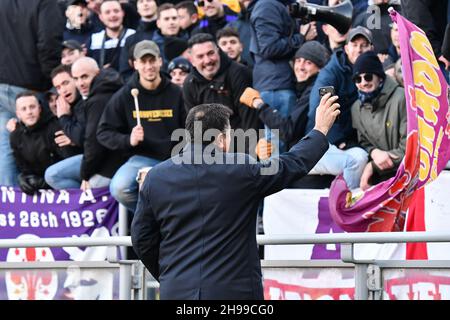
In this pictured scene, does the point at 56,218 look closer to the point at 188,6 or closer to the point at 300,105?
the point at 188,6

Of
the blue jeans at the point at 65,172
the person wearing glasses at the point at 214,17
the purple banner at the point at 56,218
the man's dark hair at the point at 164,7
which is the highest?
the man's dark hair at the point at 164,7

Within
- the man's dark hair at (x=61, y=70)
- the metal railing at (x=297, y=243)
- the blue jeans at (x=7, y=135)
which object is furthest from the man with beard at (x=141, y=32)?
the metal railing at (x=297, y=243)

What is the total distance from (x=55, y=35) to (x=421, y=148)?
5.37 m

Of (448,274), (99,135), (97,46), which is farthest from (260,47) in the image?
(448,274)

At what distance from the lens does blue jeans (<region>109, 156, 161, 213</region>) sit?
10438mm

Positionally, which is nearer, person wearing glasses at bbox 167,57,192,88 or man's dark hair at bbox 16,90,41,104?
person wearing glasses at bbox 167,57,192,88

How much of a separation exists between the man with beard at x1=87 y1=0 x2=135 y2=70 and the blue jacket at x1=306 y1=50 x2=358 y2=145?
306 cm

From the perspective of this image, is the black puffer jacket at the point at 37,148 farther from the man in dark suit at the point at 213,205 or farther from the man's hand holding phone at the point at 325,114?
the man's hand holding phone at the point at 325,114

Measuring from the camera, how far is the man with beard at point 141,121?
10.5 meters

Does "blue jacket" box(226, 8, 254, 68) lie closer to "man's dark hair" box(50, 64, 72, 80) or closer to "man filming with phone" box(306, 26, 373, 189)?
"man's dark hair" box(50, 64, 72, 80)

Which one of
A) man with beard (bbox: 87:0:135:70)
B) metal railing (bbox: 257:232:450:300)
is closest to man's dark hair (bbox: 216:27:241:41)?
man with beard (bbox: 87:0:135:70)

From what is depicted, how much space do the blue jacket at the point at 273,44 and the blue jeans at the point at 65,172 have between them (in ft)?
6.62

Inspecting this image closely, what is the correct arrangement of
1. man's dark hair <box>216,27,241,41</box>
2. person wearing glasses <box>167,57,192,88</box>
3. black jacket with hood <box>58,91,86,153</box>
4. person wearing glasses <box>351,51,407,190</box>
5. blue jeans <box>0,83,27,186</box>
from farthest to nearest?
blue jeans <box>0,83,27,186</box>, person wearing glasses <box>167,57,192,88</box>, black jacket with hood <box>58,91,86,153</box>, man's dark hair <box>216,27,241,41</box>, person wearing glasses <box>351,51,407,190</box>

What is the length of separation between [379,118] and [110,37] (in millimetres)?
3972
